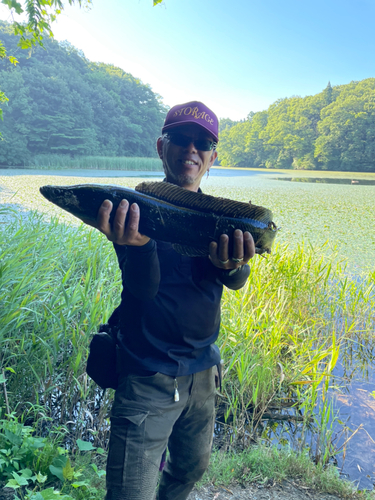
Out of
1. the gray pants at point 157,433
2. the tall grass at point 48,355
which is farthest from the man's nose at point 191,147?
the tall grass at point 48,355

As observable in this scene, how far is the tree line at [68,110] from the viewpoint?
2686 cm

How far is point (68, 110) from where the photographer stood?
99.5ft

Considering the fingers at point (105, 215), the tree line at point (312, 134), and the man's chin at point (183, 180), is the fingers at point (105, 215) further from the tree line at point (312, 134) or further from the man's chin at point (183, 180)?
the tree line at point (312, 134)

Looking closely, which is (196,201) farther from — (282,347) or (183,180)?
(282,347)

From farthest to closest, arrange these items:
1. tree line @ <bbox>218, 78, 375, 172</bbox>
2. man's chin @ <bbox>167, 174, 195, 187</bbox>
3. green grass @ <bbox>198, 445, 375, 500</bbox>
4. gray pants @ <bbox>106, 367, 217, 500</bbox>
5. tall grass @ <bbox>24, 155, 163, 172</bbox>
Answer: tree line @ <bbox>218, 78, 375, 172</bbox> → tall grass @ <bbox>24, 155, 163, 172</bbox> → green grass @ <bbox>198, 445, 375, 500</bbox> → man's chin @ <bbox>167, 174, 195, 187</bbox> → gray pants @ <bbox>106, 367, 217, 500</bbox>

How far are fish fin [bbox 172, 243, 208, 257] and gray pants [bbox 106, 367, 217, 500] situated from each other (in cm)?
49

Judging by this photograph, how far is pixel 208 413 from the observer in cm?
141

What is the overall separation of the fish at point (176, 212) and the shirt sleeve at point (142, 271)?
0.30 ft

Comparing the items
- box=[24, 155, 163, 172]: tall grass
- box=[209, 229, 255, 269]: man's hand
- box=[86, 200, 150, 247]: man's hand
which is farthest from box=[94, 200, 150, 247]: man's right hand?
box=[24, 155, 163, 172]: tall grass

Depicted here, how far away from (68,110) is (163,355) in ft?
113

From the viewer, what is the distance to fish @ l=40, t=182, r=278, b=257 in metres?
1.29

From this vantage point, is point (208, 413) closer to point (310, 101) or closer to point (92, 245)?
point (92, 245)

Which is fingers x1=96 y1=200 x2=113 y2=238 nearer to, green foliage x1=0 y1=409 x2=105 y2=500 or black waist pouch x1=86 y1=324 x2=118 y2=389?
black waist pouch x1=86 y1=324 x2=118 y2=389

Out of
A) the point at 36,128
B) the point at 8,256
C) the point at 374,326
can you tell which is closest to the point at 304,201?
the point at 374,326
